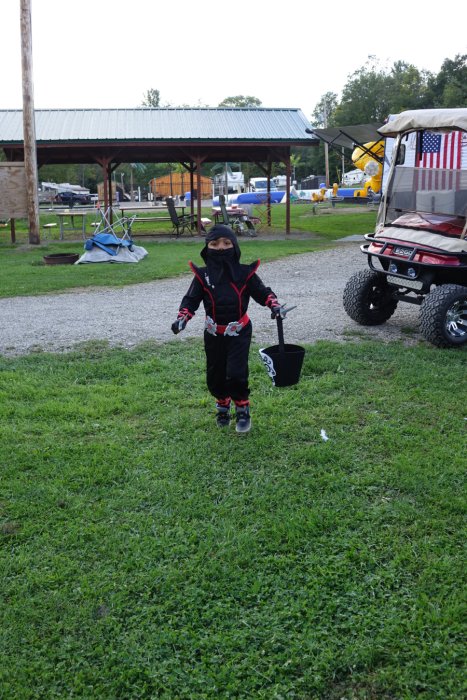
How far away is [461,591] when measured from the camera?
3.15 metres

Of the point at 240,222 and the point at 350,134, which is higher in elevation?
the point at 350,134

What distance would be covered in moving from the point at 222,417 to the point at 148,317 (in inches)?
164

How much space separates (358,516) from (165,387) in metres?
2.67

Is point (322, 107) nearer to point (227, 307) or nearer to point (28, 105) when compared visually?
point (28, 105)

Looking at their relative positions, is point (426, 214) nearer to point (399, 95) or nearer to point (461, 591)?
point (461, 591)

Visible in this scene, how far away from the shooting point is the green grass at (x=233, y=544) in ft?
9.02

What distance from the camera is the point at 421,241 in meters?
7.29

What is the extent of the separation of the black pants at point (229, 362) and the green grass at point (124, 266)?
7.05m

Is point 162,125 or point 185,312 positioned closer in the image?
point 185,312

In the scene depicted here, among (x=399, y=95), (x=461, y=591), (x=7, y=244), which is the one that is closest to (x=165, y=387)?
(x=461, y=591)

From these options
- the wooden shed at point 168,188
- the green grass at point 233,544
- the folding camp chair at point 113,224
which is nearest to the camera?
the green grass at point 233,544

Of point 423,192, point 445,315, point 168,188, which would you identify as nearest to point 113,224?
point 423,192

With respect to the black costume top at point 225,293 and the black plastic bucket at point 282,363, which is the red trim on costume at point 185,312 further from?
the black plastic bucket at point 282,363

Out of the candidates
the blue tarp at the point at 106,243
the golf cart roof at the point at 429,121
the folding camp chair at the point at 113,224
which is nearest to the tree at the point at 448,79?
the folding camp chair at the point at 113,224
